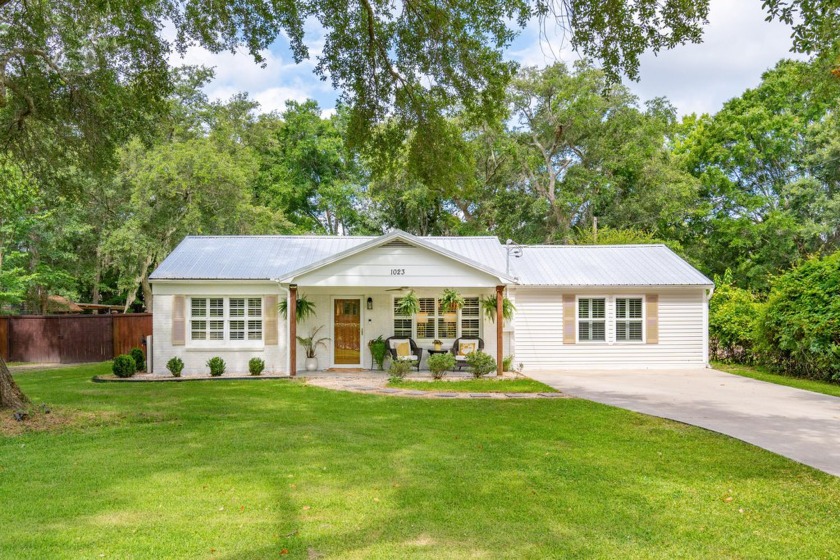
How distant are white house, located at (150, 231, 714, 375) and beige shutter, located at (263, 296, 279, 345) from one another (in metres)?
0.03

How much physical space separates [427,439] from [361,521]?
9.61ft

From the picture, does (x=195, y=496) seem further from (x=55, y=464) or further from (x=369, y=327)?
(x=369, y=327)

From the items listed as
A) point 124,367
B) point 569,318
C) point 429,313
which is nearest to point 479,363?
point 429,313

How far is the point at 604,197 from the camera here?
96.2ft

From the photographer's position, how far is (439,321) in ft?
53.4

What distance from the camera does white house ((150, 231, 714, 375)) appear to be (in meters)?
15.2

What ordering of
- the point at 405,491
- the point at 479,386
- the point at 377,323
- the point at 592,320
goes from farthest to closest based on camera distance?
1. the point at 592,320
2. the point at 377,323
3. the point at 479,386
4. the point at 405,491

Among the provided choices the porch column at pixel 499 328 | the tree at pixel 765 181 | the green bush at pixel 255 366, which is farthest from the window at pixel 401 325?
the tree at pixel 765 181

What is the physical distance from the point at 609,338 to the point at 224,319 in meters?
11.2

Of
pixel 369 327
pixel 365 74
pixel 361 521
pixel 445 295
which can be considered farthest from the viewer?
pixel 369 327

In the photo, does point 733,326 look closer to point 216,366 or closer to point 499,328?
point 499,328

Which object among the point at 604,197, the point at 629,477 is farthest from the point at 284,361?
the point at 604,197

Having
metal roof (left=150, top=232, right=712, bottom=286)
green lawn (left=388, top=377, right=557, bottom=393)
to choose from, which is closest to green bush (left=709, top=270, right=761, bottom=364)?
metal roof (left=150, top=232, right=712, bottom=286)

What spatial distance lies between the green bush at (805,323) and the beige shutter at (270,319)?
43.1 feet
